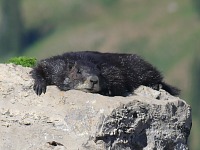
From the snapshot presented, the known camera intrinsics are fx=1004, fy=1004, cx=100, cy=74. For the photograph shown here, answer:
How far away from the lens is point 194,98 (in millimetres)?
155000

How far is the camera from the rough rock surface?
15.2 metres

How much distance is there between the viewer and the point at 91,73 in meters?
16.5

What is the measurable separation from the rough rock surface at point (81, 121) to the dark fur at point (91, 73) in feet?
1.23

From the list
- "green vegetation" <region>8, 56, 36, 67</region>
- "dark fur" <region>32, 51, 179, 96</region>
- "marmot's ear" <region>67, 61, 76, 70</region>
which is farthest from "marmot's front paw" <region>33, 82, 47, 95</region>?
"green vegetation" <region>8, 56, 36, 67</region>

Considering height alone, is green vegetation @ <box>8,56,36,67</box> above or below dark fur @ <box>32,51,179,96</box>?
above

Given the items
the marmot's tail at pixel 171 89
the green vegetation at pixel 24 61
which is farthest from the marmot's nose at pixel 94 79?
the green vegetation at pixel 24 61

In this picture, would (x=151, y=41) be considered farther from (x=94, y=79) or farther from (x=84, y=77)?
(x=94, y=79)

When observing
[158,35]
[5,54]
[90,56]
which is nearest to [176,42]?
[158,35]

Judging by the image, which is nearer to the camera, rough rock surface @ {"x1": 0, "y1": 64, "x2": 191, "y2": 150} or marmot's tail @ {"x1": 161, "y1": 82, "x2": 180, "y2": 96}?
rough rock surface @ {"x1": 0, "y1": 64, "x2": 191, "y2": 150}

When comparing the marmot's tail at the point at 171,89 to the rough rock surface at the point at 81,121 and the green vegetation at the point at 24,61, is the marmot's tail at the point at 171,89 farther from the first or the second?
the green vegetation at the point at 24,61

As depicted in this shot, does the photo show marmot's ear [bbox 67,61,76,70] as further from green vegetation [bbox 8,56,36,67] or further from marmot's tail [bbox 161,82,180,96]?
marmot's tail [bbox 161,82,180,96]

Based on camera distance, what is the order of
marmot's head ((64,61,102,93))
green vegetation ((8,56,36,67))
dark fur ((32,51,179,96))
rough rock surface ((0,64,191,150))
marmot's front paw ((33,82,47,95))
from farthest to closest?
green vegetation ((8,56,36,67)) < dark fur ((32,51,179,96)) < marmot's head ((64,61,102,93)) < marmot's front paw ((33,82,47,95)) < rough rock surface ((0,64,191,150))

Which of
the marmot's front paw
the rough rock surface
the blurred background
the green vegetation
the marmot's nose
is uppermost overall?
the blurred background

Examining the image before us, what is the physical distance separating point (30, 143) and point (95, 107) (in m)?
1.15
